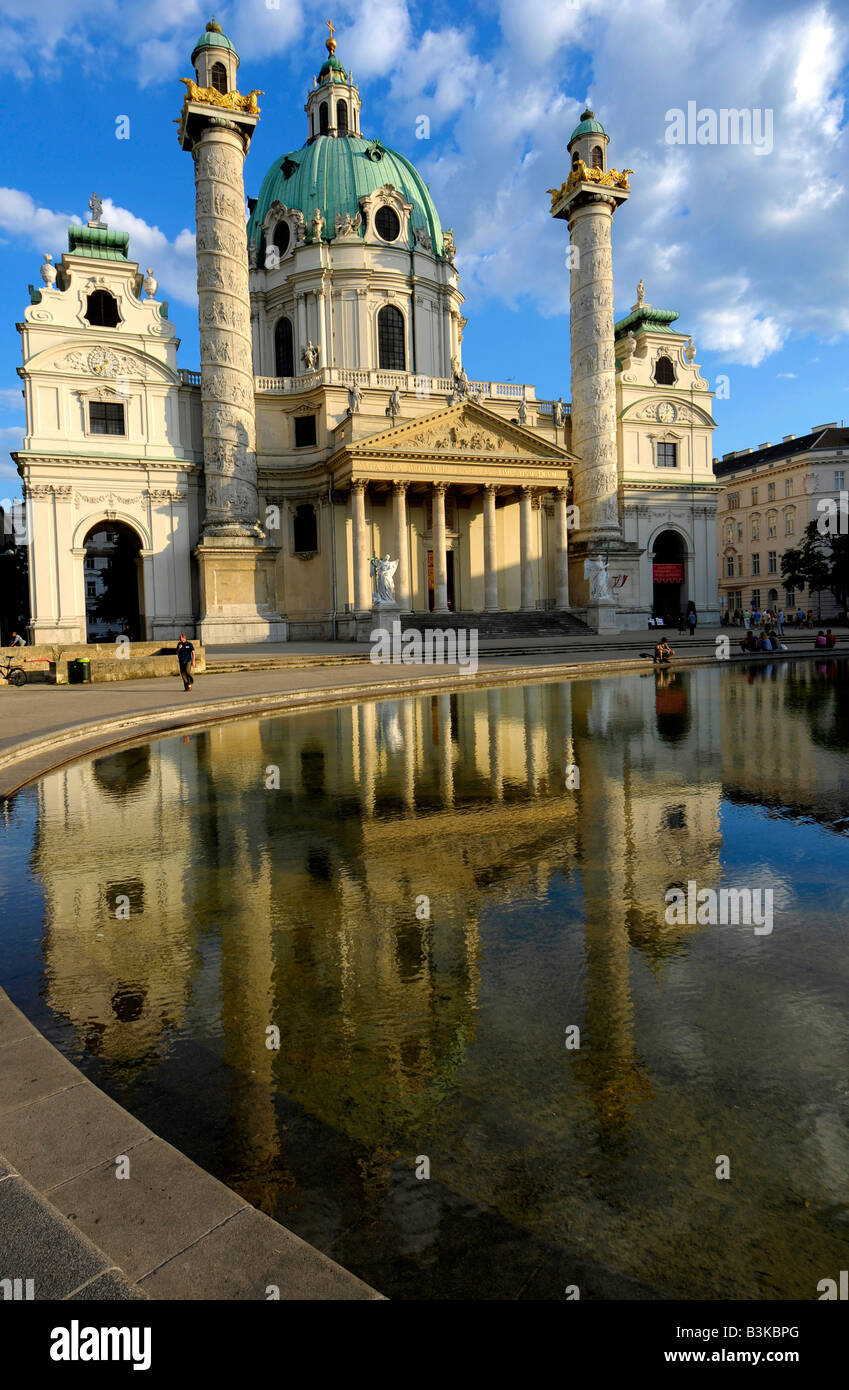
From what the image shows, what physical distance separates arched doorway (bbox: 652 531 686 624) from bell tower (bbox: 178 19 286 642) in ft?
87.4

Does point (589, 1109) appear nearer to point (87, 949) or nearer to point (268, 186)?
point (87, 949)

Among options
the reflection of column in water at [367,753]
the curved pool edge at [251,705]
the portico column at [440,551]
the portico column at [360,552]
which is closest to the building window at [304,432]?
the portico column at [360,552]

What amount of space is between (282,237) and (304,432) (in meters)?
15.9

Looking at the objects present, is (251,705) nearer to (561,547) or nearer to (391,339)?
(561,547)

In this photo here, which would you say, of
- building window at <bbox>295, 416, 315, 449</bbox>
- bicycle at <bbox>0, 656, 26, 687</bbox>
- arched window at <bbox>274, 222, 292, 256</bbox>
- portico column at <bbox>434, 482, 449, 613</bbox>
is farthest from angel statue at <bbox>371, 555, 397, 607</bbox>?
arched window at <bbox>274, 222, 292, 256</bbox>

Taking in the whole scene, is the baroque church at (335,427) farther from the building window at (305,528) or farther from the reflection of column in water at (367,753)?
the reflection of column in water at (367,753)

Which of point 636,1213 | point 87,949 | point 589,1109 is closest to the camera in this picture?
point 636,1213

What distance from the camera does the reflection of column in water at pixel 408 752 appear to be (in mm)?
8914
